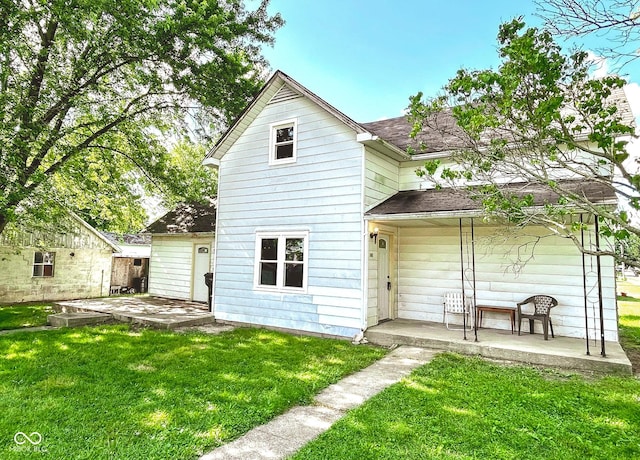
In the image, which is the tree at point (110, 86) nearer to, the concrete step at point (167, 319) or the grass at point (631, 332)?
the concrete step at point (167, 319)

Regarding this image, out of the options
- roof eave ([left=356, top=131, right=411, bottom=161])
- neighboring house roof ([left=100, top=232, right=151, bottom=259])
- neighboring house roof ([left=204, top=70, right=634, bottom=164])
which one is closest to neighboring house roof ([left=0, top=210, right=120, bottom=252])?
neighboring house roof ([left=100, top=232, right=151, bottom=259])

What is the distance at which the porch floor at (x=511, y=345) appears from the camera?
5961 millimetres

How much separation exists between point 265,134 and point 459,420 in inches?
321

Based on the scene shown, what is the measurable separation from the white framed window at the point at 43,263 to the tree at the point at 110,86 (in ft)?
12.9

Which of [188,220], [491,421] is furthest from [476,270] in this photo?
[188,220]

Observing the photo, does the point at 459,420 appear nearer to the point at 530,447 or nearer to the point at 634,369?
the point at 530,447

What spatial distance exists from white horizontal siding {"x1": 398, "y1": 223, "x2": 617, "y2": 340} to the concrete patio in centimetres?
563

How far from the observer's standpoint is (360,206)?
8.19 metres

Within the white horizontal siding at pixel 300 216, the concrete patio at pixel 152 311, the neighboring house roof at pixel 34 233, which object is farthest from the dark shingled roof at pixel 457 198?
the neighboring house roof at pixel 34 233

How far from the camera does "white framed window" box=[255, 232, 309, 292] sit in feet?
29.5

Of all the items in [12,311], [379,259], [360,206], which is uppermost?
[360,206]

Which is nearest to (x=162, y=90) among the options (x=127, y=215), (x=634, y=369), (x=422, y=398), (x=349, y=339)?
(x=127, y=215)

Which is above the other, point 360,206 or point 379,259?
point 360,206

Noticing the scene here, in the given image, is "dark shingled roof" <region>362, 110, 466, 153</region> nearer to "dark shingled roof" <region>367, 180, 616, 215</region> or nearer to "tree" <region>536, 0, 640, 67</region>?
"dark shingled roof" <region>367, 180, 616, 215</region>
